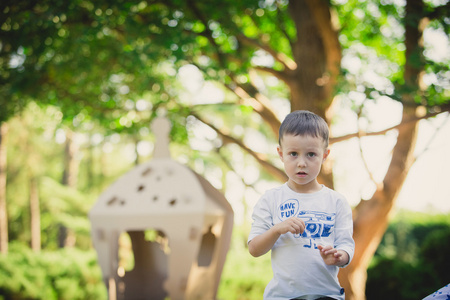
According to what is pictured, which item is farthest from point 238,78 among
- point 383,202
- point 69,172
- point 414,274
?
point 69,172

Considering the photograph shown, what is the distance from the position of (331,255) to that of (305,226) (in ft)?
0.49

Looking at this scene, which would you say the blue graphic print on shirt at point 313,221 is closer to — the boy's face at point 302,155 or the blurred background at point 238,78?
the boy's face at point 302,155

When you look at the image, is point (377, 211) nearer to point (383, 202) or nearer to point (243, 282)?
point (383, 202)

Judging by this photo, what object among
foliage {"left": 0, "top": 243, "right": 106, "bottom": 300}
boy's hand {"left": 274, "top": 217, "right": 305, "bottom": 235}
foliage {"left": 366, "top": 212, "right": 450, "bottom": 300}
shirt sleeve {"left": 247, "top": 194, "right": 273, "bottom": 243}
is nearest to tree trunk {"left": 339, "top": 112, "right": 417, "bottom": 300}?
foliage {"left": 366, "top": 212, "right": 450, "bottom": 300}

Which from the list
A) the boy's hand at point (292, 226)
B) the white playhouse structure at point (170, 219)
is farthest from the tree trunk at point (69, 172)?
the boy's hand at point (292, 226)

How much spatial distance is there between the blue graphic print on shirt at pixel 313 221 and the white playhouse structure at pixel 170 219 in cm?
185

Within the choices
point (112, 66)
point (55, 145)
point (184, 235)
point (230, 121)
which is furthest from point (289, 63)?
point (55, 145)

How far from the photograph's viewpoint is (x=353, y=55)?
6.46 m

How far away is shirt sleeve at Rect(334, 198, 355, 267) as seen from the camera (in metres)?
1.59

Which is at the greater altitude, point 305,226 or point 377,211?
point 305,226

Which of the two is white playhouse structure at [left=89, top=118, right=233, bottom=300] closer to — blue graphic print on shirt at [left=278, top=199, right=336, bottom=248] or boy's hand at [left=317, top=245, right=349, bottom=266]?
blue graphic print on shirt at [left=278, top=199, right=336, bottom=248]

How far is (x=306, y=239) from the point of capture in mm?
1591

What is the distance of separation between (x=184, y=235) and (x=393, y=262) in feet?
18.0

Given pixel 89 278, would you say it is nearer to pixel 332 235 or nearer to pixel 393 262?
pixel 393 262
